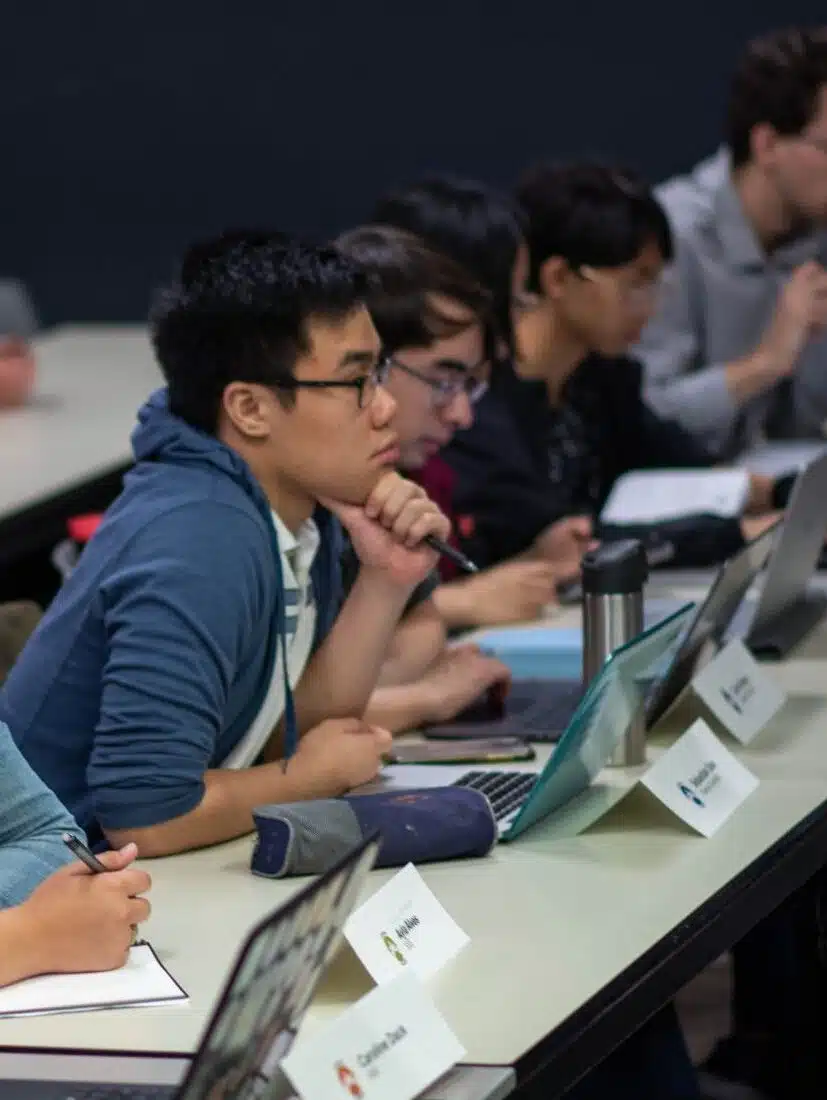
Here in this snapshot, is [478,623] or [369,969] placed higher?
[369,969]

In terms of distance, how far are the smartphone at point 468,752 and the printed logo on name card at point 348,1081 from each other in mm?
887


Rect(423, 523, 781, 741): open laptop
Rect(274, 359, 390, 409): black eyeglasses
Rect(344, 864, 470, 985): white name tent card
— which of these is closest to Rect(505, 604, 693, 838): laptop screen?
Rect(423, 523, 781, 741): open laptop

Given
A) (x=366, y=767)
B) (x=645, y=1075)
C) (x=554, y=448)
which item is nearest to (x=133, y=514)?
(x=366, y=767)

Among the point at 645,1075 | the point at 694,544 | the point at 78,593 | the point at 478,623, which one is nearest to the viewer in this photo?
the point at 78,593

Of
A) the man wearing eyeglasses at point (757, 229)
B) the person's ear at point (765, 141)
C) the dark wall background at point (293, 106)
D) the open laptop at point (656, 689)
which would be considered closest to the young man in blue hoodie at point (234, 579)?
the open laptop at point (656, 689)

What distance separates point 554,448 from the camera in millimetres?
3482

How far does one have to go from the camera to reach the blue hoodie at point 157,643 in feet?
6.24

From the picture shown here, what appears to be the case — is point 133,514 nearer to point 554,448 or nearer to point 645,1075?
point 645,1075

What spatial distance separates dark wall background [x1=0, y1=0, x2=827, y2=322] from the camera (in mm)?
5258

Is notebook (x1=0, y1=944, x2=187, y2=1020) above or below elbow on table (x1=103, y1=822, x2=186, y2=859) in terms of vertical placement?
above

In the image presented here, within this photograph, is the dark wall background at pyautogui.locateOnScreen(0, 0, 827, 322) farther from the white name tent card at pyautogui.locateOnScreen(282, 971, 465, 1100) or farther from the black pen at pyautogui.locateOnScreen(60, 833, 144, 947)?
the white name tent card at pyautogui.locateOnScreen(282, 971, 465, 1100)

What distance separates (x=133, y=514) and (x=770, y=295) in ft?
8.57

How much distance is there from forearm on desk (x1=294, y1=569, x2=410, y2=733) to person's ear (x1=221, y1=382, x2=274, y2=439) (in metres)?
0.21

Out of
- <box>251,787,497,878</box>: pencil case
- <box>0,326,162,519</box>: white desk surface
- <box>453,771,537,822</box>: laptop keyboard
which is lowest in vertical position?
<box>0,326,162,519</box>: white desk surface
